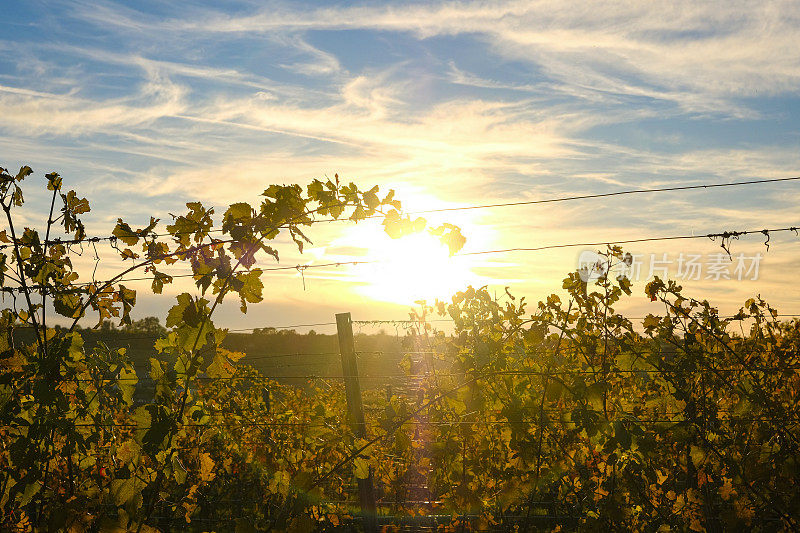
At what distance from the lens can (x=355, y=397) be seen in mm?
4750

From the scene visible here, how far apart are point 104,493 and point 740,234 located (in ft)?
14.5

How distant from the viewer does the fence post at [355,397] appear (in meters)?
4.68

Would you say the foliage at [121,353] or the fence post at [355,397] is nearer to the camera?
the foliage at [121,353]

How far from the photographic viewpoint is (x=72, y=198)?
404cm

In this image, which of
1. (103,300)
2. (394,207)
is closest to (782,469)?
(394,207)

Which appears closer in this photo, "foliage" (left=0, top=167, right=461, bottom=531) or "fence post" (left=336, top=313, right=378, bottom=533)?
"foliage" (left=0, top=167, right=461, bottom=531)

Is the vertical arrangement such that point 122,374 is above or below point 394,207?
below

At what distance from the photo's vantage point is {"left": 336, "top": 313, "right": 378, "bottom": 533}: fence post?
468 centimetres

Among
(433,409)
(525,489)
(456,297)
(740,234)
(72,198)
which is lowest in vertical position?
(525,489)

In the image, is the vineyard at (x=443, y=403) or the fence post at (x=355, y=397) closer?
the vineyard at (x=443, y=403)

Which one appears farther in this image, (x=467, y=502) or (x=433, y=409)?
(x=433, y=409)

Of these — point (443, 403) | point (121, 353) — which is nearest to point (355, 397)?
point (443, 403)

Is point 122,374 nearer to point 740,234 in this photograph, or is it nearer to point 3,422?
point 3,422

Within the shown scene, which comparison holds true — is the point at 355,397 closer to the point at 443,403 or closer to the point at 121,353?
the point at 443,403
